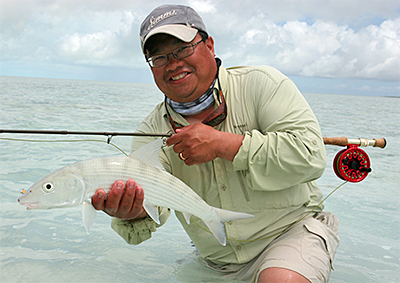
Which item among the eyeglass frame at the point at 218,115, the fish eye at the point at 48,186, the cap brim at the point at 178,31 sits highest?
the cap brim at the point at 178,31

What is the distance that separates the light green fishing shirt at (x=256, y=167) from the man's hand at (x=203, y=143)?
0.22 ft

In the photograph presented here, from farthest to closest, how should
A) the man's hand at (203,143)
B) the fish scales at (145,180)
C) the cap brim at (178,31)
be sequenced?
the cap brim at (178,31) → the man's hand at (203,143) → the fish scales at (145,180)

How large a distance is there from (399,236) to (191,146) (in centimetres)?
318

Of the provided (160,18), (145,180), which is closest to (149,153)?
(145,180)

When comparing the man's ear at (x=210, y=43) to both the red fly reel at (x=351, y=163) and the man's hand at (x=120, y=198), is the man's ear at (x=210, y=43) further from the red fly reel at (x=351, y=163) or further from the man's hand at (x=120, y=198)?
the red fly reel at (x=351, y=163)

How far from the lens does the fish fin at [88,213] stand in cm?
184

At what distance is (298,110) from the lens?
2271 mm

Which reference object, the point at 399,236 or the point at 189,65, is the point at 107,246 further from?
the point at 399,236

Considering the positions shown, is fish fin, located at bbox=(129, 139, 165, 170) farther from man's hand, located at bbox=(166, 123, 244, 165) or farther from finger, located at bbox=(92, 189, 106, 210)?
finger, located at bbox=(92, 189, 106, 210)

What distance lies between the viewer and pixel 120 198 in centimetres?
197

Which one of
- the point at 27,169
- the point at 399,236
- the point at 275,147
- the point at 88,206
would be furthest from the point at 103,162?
the point at 27,169

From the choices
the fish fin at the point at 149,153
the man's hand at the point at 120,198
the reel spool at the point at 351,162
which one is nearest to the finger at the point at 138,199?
the man's hand at the point at 120,198

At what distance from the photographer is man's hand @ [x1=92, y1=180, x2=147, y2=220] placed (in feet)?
6.29

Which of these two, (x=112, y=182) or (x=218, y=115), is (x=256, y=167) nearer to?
(x=218, y=115)
